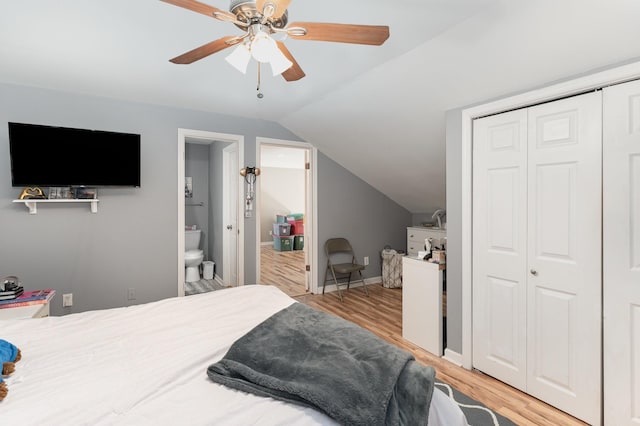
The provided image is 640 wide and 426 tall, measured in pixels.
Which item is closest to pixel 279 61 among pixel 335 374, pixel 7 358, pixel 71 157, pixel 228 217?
pixel 335 374

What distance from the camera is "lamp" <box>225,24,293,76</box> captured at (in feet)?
4.29

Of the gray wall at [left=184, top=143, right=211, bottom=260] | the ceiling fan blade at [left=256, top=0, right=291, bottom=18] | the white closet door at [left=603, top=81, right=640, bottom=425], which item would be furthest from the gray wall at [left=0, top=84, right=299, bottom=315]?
the white closet door at [left=603, top=81, right=640, bottom=425]

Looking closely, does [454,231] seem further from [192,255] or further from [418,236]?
[192,255]

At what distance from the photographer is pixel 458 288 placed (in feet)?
8.49

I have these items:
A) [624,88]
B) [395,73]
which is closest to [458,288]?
[624,88]

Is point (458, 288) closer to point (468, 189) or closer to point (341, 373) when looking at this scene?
point (468, 189)

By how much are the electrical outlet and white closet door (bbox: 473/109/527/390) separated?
11.9 ft

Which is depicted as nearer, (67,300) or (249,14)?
(249,14)

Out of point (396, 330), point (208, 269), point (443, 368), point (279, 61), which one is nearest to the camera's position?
point (279, 61)

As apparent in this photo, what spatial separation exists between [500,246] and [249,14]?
2216 mm

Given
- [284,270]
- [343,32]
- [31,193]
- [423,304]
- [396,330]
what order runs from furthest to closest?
1. [284,270]
2. [396,330]
3. [423,304]
4. [31,193]
5. [343,32]

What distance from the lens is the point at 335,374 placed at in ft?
3.74

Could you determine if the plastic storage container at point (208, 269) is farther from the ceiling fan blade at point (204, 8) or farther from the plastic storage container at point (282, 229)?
the ceiling fan blade at point (204, 8)

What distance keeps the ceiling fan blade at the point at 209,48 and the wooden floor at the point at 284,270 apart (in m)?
3.41
